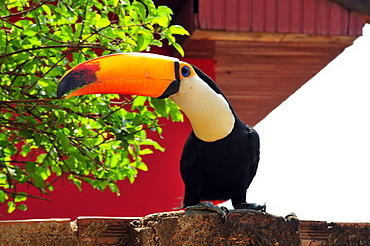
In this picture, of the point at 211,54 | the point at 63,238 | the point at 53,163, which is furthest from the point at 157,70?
the point at 211,54

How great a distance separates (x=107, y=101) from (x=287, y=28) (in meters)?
2.83

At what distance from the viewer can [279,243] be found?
2924 mm

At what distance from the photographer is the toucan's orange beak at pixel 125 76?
9.68 feet

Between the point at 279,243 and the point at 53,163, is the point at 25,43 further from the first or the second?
the point at 279,243

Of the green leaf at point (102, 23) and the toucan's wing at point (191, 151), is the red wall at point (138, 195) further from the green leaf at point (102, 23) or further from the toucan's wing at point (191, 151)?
the toucan's wing at point (191, 151)

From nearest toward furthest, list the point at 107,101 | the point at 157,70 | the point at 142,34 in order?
1. the point at 157,70
2. the point at 142,34
3. the point at 107,101

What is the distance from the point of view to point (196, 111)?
3160 millimetres

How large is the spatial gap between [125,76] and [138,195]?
4.52 m

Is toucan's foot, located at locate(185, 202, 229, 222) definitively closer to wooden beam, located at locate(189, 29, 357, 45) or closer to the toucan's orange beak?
the toucan's orange beak

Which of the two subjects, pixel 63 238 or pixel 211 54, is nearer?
pixel 63 238

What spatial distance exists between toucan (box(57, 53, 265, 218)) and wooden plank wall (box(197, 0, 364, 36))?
311 centimetres

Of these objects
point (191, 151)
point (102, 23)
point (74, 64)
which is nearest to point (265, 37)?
point (74, 64)

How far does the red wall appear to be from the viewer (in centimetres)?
717

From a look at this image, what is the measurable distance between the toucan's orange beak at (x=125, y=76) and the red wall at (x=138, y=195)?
407cm
